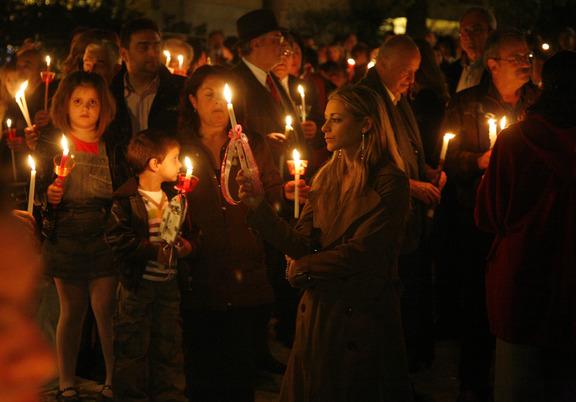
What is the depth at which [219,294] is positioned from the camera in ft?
17.1

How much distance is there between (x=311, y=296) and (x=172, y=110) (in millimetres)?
2588

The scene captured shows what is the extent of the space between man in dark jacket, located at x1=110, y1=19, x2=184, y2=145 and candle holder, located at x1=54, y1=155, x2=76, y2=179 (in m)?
0.76

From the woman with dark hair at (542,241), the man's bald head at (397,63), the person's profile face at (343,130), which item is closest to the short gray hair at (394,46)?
the man's bald head at (397,63)

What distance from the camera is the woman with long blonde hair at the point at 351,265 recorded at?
440 centimetres

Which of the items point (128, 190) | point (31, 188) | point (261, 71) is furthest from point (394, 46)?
point (31, 188)

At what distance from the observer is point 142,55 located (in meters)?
6.96

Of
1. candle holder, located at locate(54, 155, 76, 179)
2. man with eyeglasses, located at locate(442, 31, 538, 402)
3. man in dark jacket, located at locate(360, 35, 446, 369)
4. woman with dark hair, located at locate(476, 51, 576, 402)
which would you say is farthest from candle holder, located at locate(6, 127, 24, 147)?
woman with dark hair, located at locate(476, 51, 576, 402)

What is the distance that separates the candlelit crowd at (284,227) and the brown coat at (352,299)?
1 centimetres

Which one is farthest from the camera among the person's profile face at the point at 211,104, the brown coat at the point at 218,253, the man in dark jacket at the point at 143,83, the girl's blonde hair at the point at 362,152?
the man in dark jacket at the point at 143,83

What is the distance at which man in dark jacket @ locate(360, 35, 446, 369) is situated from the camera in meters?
6.10

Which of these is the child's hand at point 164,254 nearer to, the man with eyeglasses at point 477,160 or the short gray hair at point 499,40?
the man with eyeglasses at point 477,160

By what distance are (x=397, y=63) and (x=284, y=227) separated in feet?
7.56

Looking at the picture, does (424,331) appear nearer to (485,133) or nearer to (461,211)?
(461,211)

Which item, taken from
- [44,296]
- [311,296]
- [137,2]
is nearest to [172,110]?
[44,296]
